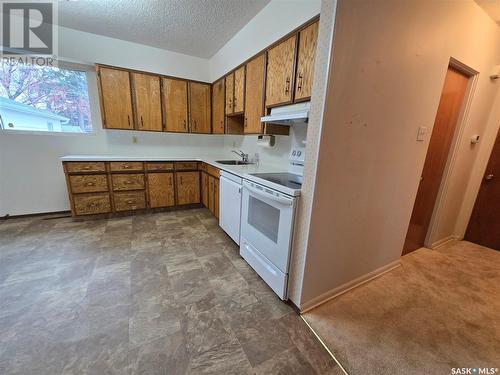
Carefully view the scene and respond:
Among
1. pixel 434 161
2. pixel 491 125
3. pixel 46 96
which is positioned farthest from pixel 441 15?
pixel 46 96

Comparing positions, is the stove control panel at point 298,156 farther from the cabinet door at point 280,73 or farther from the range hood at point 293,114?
the cabinet door at point 280,73

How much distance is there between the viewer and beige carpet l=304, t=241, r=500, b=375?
123 cm

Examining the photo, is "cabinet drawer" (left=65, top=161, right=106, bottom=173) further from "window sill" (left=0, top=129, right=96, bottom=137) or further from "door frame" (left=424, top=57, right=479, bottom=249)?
"door frame" (left=424, top=57, right=479, bottom=249)

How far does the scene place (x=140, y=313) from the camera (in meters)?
1.47

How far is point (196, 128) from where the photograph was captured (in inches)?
141

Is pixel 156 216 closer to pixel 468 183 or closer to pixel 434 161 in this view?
pixel 434 161

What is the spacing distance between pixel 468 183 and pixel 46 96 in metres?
5.92

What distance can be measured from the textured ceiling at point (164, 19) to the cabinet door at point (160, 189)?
2029 millimetres

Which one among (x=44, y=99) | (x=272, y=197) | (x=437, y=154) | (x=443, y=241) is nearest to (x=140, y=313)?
(x=272, y=197)

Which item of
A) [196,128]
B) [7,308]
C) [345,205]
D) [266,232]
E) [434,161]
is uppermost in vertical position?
[196,128]

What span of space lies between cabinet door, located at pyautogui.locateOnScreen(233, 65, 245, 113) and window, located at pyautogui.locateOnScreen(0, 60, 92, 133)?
91.9 inches

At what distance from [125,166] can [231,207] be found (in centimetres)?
188

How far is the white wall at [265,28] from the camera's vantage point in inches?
69.6

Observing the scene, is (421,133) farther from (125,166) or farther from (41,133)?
(41,133)
